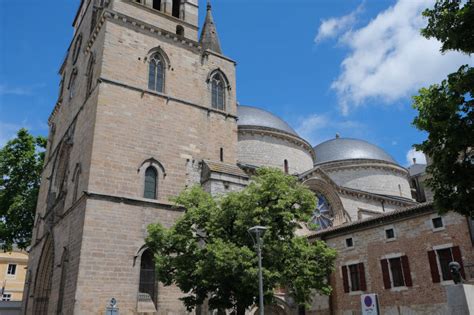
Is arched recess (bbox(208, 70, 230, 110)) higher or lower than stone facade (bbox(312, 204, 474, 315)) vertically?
higher

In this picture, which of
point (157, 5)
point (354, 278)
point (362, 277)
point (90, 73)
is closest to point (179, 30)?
point (157, 5)

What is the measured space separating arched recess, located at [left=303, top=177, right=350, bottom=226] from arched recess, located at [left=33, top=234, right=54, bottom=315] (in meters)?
16.3

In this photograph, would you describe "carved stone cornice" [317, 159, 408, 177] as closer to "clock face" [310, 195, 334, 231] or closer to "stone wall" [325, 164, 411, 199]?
"stone wall" [325, 164, 411, 199]

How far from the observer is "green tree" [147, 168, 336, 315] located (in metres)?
13.9

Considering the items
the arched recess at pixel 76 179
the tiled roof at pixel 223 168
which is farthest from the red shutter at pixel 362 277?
the arched recess at pixel 76 179

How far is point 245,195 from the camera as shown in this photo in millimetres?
15211

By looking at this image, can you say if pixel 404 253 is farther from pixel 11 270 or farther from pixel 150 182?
pixel 11 270

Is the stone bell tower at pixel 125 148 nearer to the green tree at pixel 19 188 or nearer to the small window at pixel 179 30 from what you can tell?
the small window at pixel 179 30

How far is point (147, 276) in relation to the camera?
708 inches

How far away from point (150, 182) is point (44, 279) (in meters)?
9.35

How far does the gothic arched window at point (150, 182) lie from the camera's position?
1953 cm

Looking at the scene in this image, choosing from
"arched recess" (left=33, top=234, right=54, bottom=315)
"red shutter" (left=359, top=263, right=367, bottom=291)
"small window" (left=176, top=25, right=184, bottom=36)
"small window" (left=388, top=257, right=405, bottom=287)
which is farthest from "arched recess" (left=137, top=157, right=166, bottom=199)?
"small window" (left=388, top=257, right=405, bottom=287)

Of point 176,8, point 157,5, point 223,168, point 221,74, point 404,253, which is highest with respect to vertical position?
point 176,8

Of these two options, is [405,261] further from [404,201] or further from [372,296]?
[404,201]
